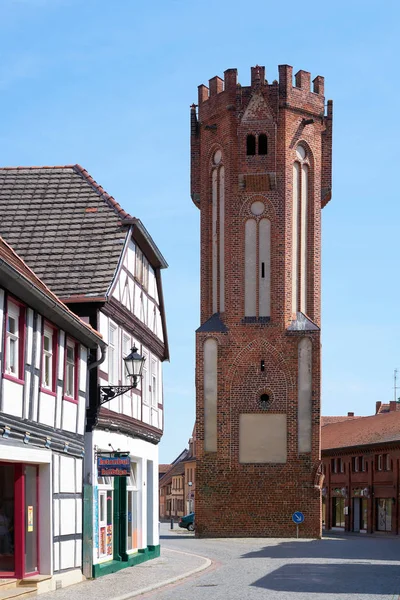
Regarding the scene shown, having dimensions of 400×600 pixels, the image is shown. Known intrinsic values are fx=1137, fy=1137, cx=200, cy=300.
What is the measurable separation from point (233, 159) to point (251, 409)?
1035 cm

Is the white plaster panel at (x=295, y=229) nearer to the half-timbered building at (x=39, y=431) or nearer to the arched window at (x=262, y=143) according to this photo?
the arched window at (x=262, y=143)

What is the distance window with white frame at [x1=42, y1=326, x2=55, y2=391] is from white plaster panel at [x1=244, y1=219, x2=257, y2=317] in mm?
27549

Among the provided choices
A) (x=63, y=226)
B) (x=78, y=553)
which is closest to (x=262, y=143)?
(x=63, y=226)

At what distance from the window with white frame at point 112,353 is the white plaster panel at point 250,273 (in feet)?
74.2

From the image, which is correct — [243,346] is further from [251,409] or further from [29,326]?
[29,326]

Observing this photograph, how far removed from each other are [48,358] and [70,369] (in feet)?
4.95

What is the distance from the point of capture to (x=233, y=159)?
47125 mm

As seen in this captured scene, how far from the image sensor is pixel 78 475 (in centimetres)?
2159

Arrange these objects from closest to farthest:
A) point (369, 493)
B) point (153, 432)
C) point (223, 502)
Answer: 1. point (153, 432)
2. point (223, 502)
3. point (369, 493)

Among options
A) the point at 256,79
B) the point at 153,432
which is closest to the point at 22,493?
the point at 153,432

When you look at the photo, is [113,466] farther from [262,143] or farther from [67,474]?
[262,143]

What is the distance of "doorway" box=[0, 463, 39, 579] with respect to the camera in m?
18.0

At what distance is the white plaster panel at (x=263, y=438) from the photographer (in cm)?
4594

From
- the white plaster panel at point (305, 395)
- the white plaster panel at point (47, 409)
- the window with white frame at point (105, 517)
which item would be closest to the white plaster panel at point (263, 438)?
the white plaster panel at point (305, 395)
